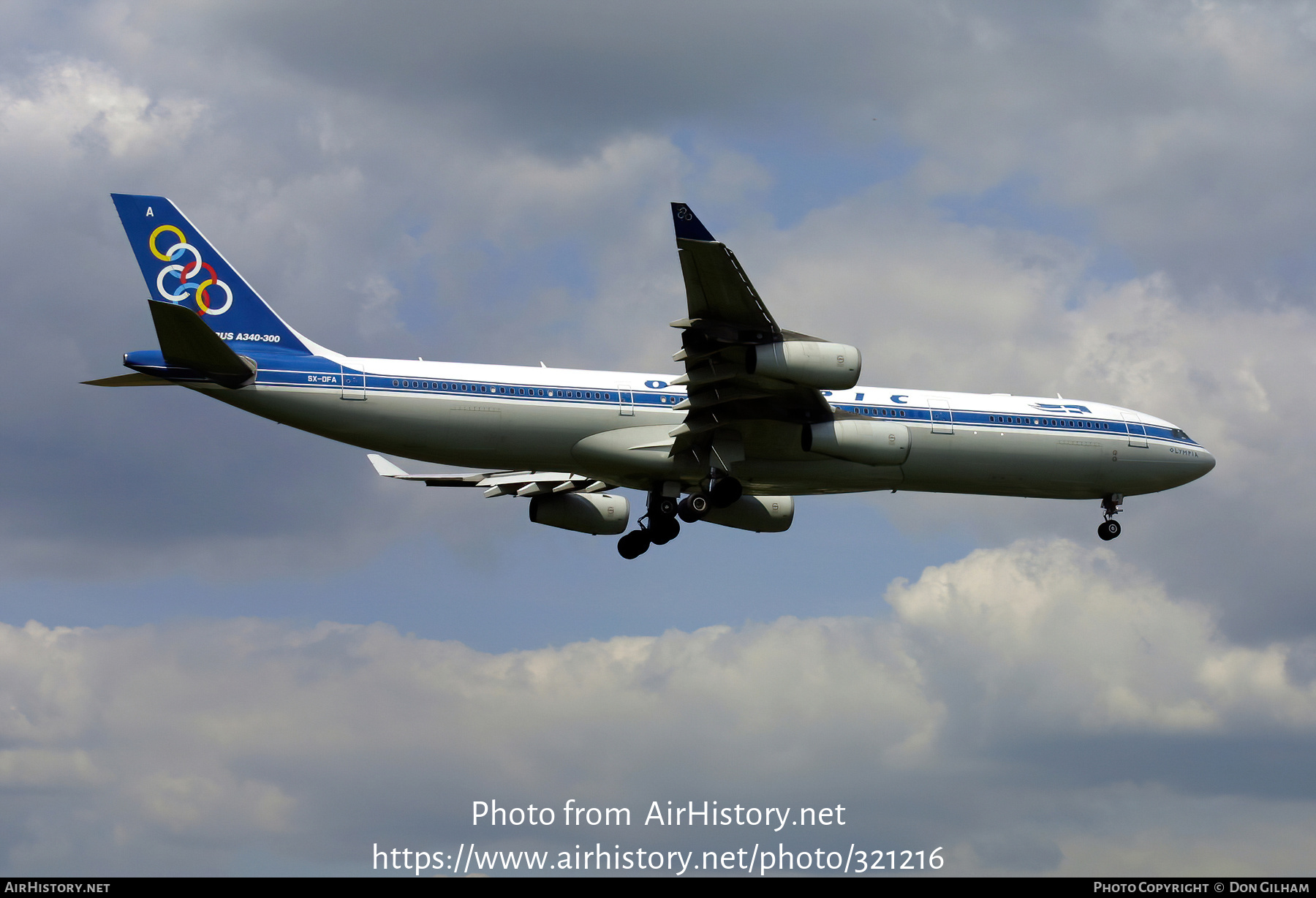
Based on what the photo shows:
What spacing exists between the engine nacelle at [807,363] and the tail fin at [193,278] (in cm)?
1144

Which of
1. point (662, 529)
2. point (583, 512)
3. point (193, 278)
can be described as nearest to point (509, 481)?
point (583, 512)

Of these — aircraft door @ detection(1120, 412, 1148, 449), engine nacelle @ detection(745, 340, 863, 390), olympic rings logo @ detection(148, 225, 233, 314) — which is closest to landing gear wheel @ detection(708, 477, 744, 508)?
engine nacelle @ detection(745, 340, 863, 390)

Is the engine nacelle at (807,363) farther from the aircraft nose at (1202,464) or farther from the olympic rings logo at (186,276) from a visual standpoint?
the aircraft nose at (1202,464)

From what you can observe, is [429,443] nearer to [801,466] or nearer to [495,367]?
[495,367]

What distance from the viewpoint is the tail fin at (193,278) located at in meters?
34.8

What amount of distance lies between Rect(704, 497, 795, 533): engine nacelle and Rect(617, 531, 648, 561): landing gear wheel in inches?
86.3

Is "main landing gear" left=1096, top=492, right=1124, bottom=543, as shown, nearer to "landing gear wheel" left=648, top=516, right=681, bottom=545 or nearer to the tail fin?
"landing gear wheel" left=648, top=516, right=681, bottom=545

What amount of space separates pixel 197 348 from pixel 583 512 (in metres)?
14.1

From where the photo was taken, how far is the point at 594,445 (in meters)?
35.4

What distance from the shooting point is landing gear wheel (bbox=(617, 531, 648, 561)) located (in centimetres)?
4144

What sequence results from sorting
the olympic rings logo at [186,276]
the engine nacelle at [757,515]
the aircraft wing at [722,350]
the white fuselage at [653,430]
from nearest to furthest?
1. the aircraft wing at [722,350]
2. the white fuselage at [653,430]
3. the olympic rings logo at [186,276]
4. the engine nacelle at [757,515]

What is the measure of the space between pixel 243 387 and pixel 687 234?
1163cm

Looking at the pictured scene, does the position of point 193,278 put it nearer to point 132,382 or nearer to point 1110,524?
point 132,382

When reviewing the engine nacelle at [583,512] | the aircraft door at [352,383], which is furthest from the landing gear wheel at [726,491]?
the aircraft door at [352,383]
